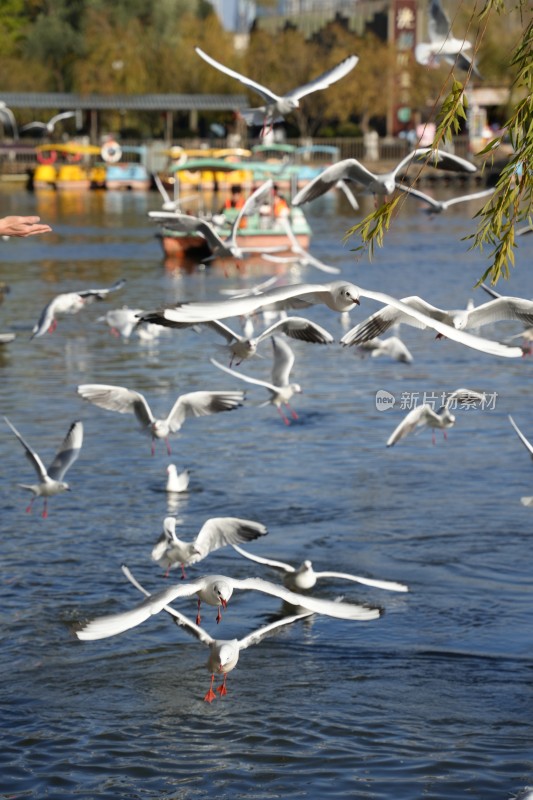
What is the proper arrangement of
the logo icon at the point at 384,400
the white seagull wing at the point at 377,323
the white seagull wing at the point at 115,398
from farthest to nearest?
the logo icon at the point at 384,400 < the white seagull wing at the point at 115,398 < the white seagull wing at the point at 377,323

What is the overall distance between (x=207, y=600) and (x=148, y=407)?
16.1 feet

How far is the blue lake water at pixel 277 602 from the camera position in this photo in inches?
339

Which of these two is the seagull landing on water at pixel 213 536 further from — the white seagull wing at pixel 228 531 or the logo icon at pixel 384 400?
the logo icon at pixel 384 400

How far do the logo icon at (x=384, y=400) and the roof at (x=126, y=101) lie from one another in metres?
70.2

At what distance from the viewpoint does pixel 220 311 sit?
7.54 m

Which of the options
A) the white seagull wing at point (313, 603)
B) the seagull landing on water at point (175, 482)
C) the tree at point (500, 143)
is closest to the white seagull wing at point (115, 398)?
the seagull landing on water at point (175, 482)

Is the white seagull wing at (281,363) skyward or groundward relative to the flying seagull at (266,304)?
groundward

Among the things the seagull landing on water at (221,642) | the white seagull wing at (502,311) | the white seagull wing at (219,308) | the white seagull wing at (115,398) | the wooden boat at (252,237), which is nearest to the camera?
the white seagull wing at (219,308)

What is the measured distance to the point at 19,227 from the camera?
7617mm

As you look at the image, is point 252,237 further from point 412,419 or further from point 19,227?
point 19,227

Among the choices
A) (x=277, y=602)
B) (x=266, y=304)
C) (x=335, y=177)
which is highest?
(x=266, y=304)

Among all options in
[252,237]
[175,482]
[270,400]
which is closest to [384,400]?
[270,400]

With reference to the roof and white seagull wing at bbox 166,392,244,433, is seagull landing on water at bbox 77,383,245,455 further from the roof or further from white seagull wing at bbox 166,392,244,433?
the roof

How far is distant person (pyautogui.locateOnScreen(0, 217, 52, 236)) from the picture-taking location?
758 cm
